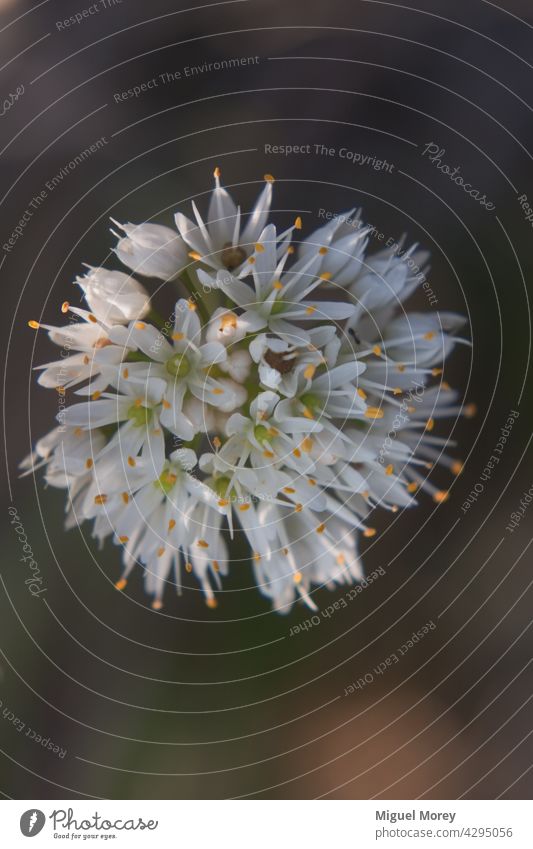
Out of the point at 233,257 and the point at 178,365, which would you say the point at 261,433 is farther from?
the point at 233,257

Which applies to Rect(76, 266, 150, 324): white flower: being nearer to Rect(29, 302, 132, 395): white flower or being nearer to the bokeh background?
Rect(29, 302, 132, 395): white flower

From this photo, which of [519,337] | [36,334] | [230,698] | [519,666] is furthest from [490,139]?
[230,698]

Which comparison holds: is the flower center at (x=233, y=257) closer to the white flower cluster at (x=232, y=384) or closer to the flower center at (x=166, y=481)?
the white flower cluster at (x=232, y=384)

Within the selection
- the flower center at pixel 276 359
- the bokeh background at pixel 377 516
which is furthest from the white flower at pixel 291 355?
the bokeh background at pixel 377 516

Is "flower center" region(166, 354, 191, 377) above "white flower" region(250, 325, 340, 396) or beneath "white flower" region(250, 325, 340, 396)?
above
